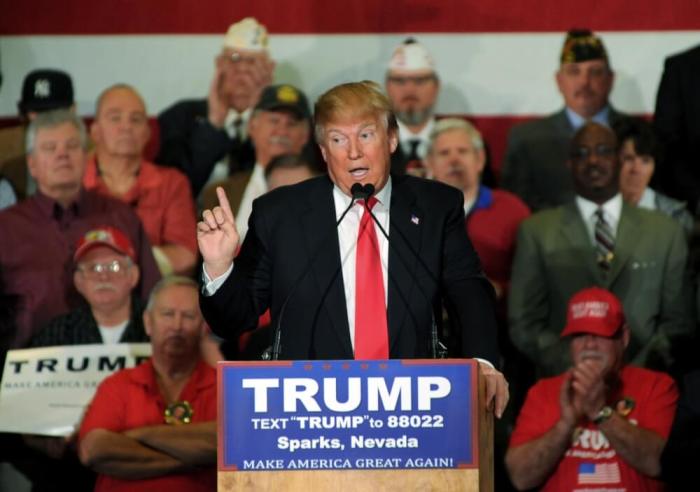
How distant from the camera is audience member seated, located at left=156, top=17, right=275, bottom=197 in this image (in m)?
6.33

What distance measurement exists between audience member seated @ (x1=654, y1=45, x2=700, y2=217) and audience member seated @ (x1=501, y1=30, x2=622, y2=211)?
8.6 inches

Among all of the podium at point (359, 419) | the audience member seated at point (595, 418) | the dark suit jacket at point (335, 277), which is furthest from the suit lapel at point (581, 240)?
the podium at point (359, 419)

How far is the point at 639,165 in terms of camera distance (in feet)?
20.1

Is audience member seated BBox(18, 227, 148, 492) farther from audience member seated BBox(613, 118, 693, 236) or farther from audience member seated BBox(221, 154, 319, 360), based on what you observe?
audience member seated BBox(613, 118, 693, 236)

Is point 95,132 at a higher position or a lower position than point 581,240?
higher

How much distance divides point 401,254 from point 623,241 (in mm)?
2751

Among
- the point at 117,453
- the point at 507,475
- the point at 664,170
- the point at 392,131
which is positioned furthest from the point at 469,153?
the point at 392,131

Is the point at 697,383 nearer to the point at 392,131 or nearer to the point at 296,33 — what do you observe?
the point at 392,131

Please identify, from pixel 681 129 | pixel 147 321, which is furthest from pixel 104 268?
pixel 681 129

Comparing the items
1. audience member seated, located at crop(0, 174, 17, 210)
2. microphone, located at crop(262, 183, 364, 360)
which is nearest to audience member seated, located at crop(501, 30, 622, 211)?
audience member seated, located at crop(0, 174, 17, 210)

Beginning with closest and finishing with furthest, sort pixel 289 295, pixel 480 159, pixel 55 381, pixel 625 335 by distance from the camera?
1. pixel 289 295
2. pixel 625 335
3. pixel 55 381
4. pixel 480 159

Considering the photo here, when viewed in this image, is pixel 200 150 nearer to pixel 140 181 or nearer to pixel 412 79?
pixel 140 181

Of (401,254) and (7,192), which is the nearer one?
(401,254)

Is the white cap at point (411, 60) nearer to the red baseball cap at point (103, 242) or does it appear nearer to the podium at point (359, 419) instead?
the red baseball cap at point (103, 242)
